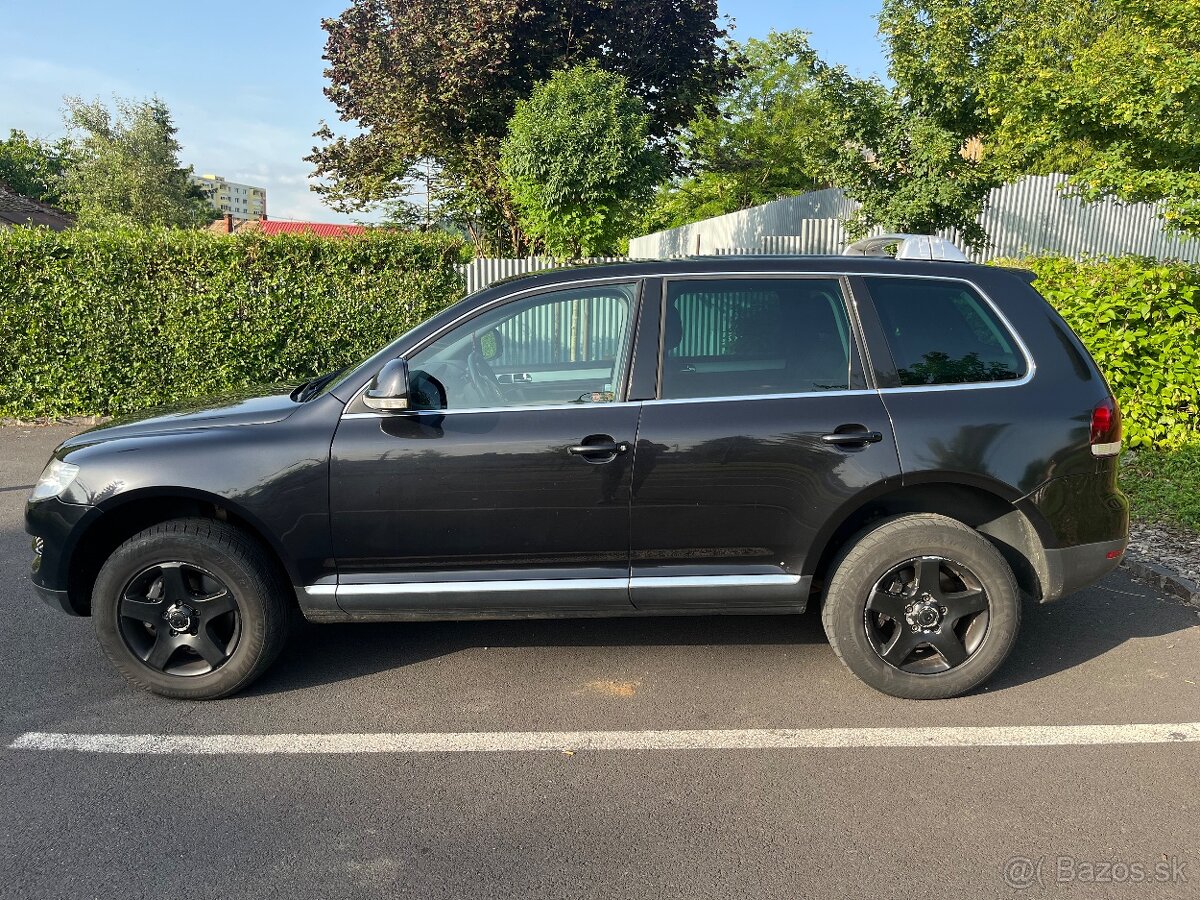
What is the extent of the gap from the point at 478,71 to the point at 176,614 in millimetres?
14595

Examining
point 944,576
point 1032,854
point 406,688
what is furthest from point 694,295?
point 1032,854

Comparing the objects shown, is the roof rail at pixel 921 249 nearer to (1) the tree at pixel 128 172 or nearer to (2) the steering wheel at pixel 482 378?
(2) the steering wheel at pixel 482 378

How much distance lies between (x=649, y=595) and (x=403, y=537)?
3.42ft

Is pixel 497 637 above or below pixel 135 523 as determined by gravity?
below

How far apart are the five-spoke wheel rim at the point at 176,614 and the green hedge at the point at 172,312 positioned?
23.8 ft

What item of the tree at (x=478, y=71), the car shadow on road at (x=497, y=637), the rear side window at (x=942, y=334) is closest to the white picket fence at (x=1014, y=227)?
the tree at (x=478, y=71)

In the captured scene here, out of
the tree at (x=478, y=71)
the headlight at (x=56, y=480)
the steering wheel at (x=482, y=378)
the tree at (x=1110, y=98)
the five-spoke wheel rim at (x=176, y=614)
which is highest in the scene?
the tree at (x=478, y=71)

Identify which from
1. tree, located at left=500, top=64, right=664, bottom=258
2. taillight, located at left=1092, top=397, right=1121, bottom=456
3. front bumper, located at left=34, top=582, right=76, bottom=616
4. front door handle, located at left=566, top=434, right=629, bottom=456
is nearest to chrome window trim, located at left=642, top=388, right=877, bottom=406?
front door handle, located at left=566, top=434, right=629, bottom=456

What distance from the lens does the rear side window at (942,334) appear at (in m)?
3.71

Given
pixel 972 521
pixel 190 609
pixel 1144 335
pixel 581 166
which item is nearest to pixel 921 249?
pixel 972 521

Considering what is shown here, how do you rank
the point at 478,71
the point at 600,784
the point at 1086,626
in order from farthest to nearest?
the point at 478,71 → the point at 1086,626 → the point at 600,784

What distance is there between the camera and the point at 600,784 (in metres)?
3.13

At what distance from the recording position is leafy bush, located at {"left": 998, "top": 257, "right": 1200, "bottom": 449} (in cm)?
717

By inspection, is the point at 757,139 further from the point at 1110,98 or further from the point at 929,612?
the point at 929,612
